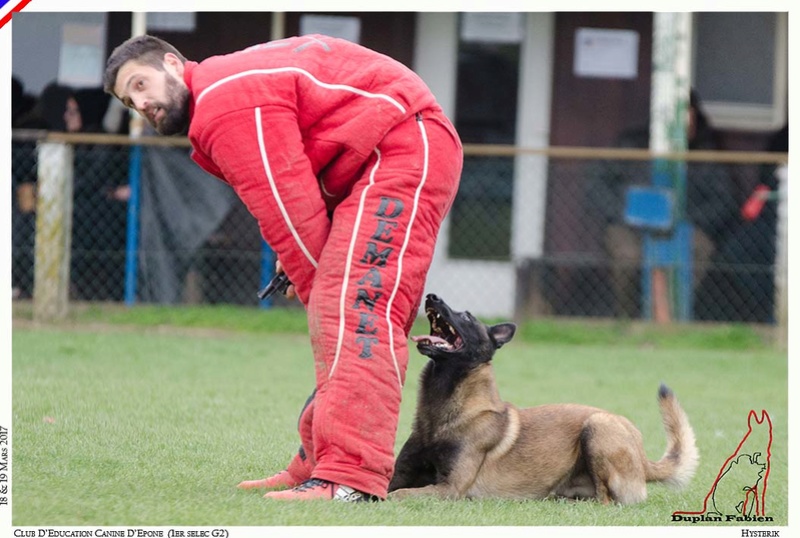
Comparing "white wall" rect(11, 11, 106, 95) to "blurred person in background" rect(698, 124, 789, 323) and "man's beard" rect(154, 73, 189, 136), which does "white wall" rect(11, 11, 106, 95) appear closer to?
"blurred person in background" rect(698, 124, 789, 323)

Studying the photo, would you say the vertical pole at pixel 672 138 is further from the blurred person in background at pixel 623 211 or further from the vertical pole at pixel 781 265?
the vertical pole at pixel 781 265

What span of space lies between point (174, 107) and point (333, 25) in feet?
24.4

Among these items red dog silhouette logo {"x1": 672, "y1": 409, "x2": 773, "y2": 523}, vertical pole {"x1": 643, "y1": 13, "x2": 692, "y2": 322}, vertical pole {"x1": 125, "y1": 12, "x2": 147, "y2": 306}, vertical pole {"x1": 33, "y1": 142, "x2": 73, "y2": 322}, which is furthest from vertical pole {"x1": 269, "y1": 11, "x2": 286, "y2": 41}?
red dog silhouette logo {"x1": 672, "y1": 409, "x2": 773, "y2": 523}

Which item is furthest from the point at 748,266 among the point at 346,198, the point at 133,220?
the point at 346,198

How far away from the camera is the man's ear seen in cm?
403

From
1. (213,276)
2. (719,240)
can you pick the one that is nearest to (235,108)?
(213,276)

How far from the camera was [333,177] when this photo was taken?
13.6 feet

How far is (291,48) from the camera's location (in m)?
4.10

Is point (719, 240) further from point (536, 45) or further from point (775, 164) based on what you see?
point (536, 45)

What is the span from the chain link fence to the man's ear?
6.00 metres

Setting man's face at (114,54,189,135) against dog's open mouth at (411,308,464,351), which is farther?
dog's open mouth at (411,308,464,351)

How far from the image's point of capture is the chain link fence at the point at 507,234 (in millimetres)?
10000

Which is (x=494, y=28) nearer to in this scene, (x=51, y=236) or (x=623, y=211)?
(x=623, y=211)
